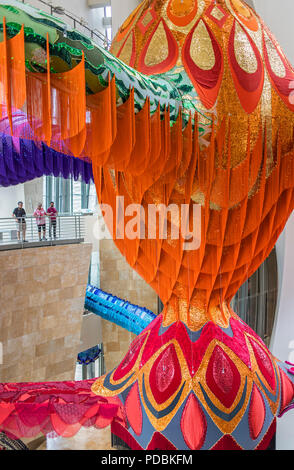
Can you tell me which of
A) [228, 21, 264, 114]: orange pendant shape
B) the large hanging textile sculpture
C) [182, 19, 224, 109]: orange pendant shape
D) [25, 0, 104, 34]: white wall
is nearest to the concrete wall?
the large hanging textile sculpture

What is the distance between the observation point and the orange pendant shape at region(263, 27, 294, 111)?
3758 millimetres

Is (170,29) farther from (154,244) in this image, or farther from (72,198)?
(72,198)

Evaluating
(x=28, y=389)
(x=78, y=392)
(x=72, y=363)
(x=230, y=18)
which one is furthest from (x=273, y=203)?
(x=72, y=363)

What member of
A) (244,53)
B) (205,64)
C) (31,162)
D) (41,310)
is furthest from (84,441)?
(244,53)

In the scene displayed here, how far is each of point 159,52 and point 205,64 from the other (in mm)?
416

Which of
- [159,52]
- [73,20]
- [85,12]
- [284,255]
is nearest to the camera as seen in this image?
[159,52]

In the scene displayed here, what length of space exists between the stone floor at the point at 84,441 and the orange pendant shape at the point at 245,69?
9.92 ft

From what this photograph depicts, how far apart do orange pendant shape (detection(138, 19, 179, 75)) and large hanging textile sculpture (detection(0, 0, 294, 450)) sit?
0.01 meters

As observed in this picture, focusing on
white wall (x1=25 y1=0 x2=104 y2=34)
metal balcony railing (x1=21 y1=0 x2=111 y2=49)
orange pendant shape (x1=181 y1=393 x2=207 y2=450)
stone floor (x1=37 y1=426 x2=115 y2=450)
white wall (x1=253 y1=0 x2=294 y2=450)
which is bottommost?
stone floor (x1=37 y1=426 x2=115 y2=450)

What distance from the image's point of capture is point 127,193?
3.79 meters

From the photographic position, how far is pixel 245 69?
11.9ft

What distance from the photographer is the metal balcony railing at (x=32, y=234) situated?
6254 mm

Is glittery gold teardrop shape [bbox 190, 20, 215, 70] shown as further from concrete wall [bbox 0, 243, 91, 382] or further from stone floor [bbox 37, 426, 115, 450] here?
concrete wall [bbox 0, 243, 91, 382]

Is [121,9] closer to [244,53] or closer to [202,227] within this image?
[244,53]
